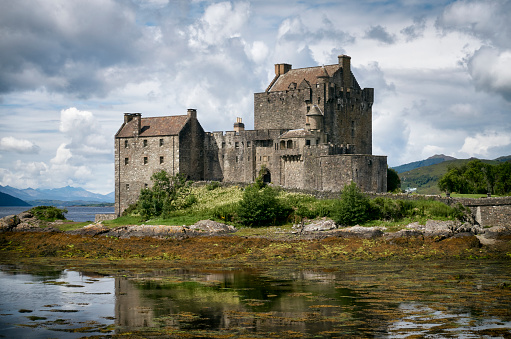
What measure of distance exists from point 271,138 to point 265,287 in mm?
39688

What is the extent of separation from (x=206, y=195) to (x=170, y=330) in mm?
42784

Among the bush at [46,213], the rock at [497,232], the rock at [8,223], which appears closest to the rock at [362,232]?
the rock at [497,232]

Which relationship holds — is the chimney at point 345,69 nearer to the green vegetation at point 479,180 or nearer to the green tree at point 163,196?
the green tree at point 163,196

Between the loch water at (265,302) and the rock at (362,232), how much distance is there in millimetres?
8381

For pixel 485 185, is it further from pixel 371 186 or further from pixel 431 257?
pixel 431 257

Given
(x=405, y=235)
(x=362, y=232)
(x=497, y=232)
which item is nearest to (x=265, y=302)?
(x=405, y=235)

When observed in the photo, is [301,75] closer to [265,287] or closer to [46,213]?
[46,213]

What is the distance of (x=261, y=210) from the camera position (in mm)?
51750

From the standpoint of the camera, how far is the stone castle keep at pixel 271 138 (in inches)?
2557


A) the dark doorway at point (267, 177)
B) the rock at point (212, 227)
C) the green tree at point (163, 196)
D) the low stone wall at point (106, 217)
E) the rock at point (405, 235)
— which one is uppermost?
the dark doorway at point (267, 177)

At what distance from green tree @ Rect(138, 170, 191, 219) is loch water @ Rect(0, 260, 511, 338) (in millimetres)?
23687

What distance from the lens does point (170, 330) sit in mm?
20750

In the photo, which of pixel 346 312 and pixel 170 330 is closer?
pixel 170 330

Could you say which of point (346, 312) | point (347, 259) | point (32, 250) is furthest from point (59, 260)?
point (346, 312)
